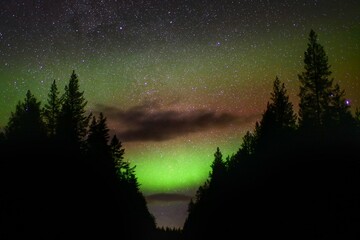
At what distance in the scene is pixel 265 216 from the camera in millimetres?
27922

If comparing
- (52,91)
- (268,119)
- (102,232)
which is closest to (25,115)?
(52,91)

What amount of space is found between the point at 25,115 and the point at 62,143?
17.5m

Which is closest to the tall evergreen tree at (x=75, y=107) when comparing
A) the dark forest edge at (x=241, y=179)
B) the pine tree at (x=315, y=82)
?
the dark forest edge at (x=241, y=179)

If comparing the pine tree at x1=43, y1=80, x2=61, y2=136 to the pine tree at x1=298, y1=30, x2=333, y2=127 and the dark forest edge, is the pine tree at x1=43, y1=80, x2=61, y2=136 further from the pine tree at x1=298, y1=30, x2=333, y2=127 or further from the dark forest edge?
the pine tree at x1=298, y1=30, x2=333, y2=127

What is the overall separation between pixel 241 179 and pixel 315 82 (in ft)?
45.9

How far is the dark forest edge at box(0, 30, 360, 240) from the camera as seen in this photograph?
22.4 meters

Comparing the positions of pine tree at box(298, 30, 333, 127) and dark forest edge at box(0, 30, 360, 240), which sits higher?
pine tree at box(298, 30, 333, 127)

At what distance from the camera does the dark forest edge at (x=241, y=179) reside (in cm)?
2238

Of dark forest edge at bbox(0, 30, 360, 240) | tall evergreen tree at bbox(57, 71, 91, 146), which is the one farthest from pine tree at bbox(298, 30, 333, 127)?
tall evergreen tree at bbox(57, 71, 91, 146)

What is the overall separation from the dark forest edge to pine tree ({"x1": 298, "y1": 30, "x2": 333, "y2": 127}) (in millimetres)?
108

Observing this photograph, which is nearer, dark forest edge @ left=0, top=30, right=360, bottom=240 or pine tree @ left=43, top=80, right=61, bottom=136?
dark forest edge @ left=0, top=30, right=360, bottom=240

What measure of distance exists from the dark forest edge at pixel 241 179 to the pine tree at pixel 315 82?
0.35 feet

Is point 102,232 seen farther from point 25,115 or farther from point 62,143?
point 25,115

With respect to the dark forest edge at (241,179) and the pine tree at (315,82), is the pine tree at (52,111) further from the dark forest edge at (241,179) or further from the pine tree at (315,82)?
the pine tree at (315,82)
